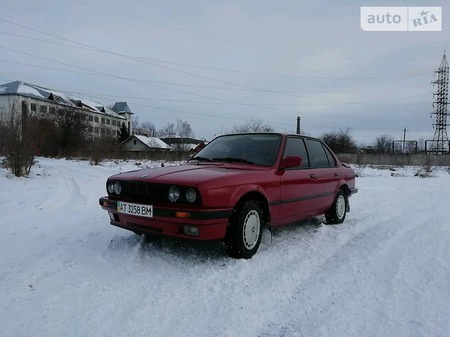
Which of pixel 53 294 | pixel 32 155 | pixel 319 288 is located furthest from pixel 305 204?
pixel 32 155

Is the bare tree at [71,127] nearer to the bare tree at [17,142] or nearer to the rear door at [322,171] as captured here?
the bare tree at [17,142]

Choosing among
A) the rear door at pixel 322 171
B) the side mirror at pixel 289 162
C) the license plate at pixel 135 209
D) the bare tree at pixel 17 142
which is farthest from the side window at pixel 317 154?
the bare tree at pixel 17 142

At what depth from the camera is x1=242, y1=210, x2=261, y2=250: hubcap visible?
405cm

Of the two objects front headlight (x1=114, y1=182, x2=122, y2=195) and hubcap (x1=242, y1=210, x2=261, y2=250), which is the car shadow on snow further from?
front headlight (x1=114, y1=182, x2=122, y2=195)

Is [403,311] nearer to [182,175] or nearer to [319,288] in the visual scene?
[319,288]

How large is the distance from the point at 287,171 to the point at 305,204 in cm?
70

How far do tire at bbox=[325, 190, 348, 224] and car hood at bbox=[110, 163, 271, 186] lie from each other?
213 cm

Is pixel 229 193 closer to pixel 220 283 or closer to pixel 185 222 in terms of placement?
pixel 185 222

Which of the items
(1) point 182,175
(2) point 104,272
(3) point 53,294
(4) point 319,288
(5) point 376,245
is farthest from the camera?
(5) point 376,245

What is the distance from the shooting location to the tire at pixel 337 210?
6141 millimetres

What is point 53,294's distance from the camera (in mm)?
3146

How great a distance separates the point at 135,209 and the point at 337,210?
11.8 ft

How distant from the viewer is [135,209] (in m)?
4.03

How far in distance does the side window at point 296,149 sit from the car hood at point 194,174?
623 millimetres
